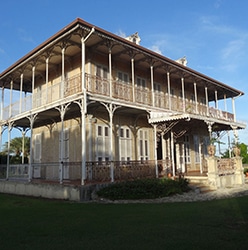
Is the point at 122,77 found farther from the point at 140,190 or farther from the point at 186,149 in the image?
the point at 186,149

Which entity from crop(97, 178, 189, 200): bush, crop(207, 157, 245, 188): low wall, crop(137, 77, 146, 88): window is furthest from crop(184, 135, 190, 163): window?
crop(97, 178, 189, 200): bush

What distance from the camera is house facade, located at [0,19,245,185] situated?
11.9 m

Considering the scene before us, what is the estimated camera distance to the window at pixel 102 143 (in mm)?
13273

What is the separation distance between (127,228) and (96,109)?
836 cm

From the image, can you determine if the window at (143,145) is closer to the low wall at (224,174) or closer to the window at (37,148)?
the low wall at (224,174)

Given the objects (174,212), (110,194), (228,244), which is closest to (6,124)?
(110,194)

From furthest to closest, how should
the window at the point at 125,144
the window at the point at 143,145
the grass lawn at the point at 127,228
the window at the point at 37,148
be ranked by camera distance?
the window at the point at 37,148
the window at the point at 143,145
the window at the point at 125,144
the grass lawn at the point at 127,228

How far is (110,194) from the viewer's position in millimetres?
10344

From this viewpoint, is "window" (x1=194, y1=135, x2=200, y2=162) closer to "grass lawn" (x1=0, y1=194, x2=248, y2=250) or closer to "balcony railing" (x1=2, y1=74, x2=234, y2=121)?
"balcony railing" (x1=2, y1=74, x2=234, y2=121)

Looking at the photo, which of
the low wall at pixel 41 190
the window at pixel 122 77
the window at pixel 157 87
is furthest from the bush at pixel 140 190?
the window at pixel 157 87

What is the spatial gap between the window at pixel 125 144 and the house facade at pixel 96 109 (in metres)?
0.05

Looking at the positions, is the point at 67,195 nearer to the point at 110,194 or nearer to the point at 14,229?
the point at 110,194

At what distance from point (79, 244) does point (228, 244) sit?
8.16ft

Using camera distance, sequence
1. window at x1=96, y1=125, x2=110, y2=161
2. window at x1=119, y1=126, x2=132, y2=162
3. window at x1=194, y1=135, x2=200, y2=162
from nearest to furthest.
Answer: window at x1=96, y1=125, x2=110, y2=161
window at x1=119, y1=126, x2=132, y2=162
window at x1=194, y1=135, x2=200, y2=162
